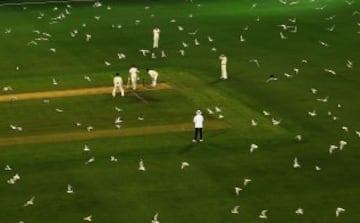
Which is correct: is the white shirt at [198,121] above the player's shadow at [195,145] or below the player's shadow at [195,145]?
above

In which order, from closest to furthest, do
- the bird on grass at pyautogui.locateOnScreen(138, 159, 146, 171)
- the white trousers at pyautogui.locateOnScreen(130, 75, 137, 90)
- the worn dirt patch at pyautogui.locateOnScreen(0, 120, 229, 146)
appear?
the bird on grass at pyautogui.locateOnScreen(138, 159, 146, 171), the worn dirt patch at pyautogui.locateOnScreen(0, 120, 229, 146), the white trousers at pyautogui.locateOnScreen(130, 75, 137, 90)

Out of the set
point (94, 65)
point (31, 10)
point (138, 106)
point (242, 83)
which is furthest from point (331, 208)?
point (31, 10)

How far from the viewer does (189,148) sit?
43.2 metres

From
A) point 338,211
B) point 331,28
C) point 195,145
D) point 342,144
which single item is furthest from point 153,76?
point 331,28

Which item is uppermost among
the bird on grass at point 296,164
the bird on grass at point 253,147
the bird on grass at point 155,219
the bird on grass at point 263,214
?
the bird on grass at point 253,147

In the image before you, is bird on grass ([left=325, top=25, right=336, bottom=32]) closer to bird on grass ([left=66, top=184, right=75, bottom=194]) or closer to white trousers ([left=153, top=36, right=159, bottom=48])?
white trousers ([left=153, top=36, right=159, bottom=48])

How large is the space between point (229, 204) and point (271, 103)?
16419mm

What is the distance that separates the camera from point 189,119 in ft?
159

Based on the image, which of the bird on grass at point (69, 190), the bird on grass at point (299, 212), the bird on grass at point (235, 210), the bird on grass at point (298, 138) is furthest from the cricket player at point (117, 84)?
the bird on grass at point (299, 212)

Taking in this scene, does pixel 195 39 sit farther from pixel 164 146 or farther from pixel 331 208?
pixel 331 208

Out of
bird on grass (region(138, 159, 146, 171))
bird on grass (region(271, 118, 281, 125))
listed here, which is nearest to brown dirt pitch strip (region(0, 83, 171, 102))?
bird on grass (region(271, 118, 281, 125))

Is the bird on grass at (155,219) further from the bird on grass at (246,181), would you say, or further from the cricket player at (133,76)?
the cricket player at (133,76)

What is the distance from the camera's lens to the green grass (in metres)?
36.4

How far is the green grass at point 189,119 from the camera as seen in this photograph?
1433 inches
